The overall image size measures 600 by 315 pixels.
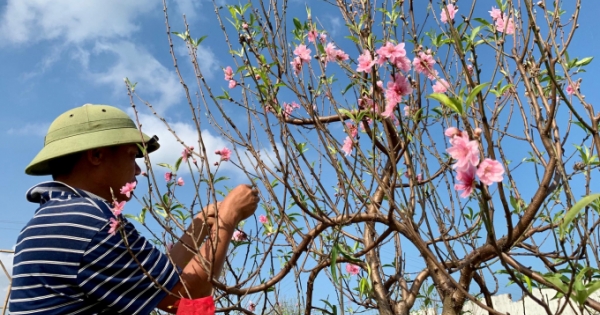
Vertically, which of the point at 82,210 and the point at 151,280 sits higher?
the point at 82,210

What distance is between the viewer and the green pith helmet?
1.72 m

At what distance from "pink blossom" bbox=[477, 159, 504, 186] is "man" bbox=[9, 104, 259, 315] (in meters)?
0.82

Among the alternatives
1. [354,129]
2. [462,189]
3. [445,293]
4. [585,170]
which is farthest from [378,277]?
[462,189]

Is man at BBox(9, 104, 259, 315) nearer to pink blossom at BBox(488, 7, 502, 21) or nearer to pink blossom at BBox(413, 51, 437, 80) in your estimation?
pink blossom at BBox(413, 51, 437, 80)

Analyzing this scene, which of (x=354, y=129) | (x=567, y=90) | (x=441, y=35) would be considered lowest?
(x=354, y=129)

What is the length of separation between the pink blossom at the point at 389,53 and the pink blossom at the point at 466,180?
507 mm

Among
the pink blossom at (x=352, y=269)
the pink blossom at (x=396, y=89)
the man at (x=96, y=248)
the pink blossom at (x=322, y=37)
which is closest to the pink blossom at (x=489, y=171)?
the pink blossom at (x=396, y=89)

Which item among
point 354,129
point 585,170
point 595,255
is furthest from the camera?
point 354,129

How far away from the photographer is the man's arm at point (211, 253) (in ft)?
5.31

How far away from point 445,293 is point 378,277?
0.38 m

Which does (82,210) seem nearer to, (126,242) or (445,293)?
(126,242)

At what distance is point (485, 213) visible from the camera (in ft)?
3.28

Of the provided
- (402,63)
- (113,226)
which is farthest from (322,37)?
(113,226)

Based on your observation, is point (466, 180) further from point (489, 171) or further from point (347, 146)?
point (347, 146)
